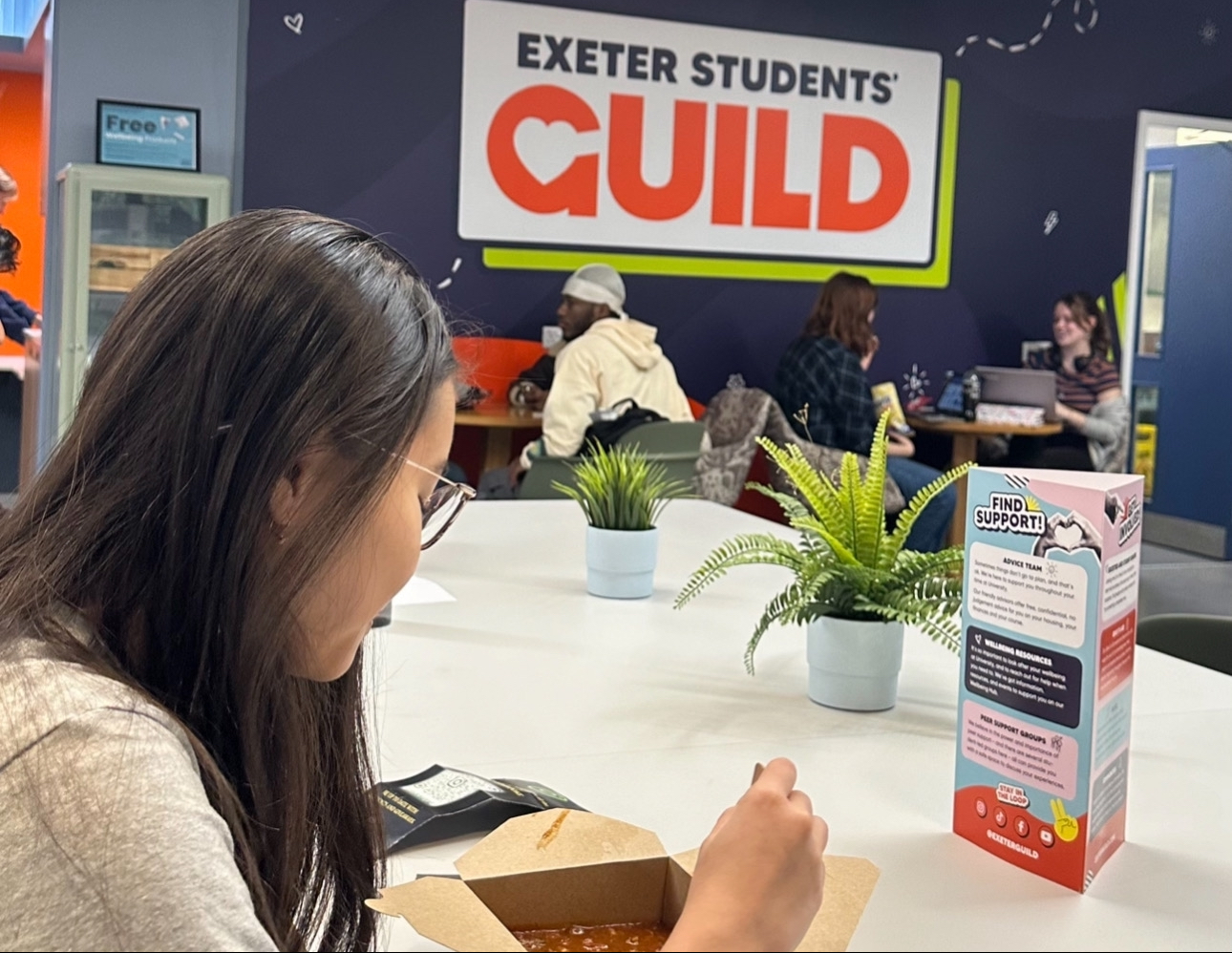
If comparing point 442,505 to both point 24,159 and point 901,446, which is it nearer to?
point 901,446

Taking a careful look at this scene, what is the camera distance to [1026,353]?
7398 mm

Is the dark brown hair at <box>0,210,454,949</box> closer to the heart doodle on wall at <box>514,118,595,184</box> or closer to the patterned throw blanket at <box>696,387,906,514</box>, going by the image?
the patterned throw blanket at <box>696,387,906,514</box>

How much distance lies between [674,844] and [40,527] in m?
0.59

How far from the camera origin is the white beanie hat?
6008 millimetres

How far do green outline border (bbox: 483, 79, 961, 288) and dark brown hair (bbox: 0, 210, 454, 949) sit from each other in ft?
18.8

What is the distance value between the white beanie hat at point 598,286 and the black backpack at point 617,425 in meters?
0.90

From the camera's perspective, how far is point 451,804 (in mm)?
1194

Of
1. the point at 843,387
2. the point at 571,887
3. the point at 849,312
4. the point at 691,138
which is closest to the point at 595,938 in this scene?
the point at 571,887

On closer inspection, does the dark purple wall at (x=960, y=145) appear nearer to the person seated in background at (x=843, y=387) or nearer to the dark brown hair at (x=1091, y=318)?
the dark brown hair at (x=1091, y=318)

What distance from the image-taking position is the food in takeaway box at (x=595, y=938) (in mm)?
940

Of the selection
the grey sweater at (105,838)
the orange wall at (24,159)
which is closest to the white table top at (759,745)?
the grey sweater at (105,838)

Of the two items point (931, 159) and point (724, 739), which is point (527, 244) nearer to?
point (931, 159)

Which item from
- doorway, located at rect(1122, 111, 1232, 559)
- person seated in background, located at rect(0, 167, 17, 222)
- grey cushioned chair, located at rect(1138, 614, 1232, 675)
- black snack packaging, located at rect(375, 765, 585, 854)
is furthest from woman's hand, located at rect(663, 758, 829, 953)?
person seated in background, located at rect(0, 167, 17, 222)

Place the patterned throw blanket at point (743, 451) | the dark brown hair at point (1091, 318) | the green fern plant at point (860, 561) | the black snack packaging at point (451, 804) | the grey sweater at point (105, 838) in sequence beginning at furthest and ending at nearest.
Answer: the dark brown hair at point (1091, 318), the patterned throw blanket at point (743, 451), the green fern plant at point (860, 561), the black snack packaging at point (451, 804), the grey sweater at point (105, 838)
